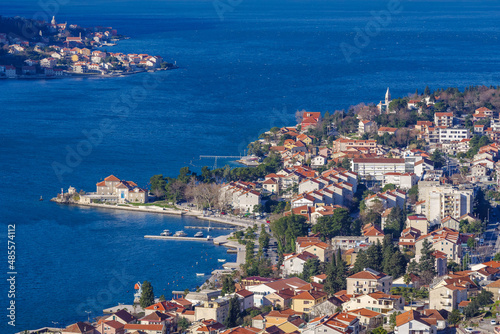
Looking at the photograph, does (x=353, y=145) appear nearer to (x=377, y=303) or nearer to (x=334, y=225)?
(x=334, y=225)

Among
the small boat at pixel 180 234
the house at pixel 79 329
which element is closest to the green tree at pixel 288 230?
the small boat at pixel 180 234

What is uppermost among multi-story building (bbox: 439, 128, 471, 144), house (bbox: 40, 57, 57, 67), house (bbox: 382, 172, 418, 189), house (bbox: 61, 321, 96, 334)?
house (bbox: 40, 57, 57, 67)

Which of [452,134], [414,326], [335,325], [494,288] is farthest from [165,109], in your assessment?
[414,326]

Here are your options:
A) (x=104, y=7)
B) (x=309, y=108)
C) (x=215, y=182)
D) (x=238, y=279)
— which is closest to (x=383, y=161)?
(x=215, y=182)

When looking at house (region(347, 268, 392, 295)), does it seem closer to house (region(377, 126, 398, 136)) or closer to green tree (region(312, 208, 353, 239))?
green tree (region(312, 208, 353, 239))

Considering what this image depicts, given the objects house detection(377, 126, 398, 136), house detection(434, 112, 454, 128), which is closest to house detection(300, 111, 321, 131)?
house detection(377, 126, 398, 136)

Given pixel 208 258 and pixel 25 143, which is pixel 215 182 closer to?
pixel 208 258

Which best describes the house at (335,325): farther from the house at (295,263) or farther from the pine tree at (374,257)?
the house at (295,263)
